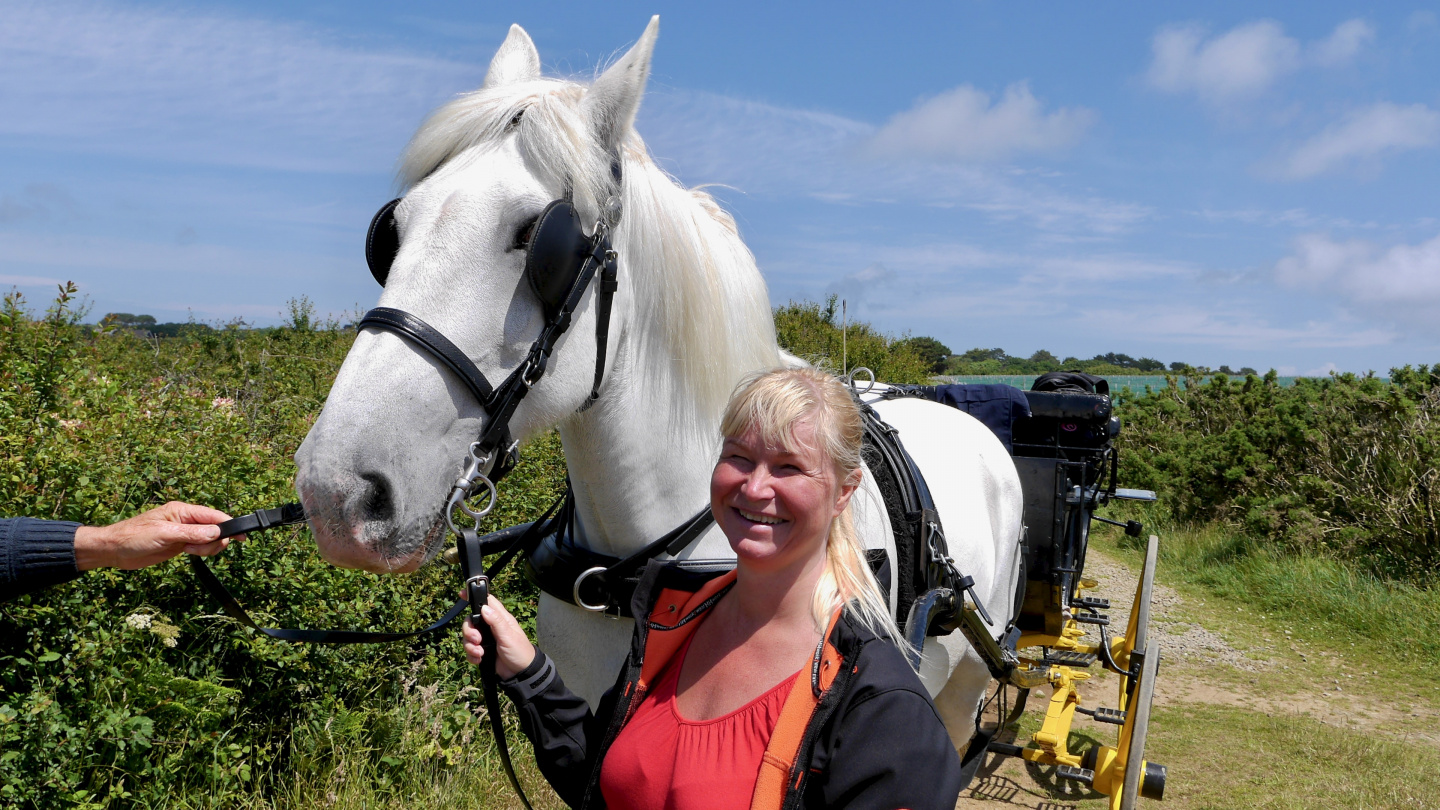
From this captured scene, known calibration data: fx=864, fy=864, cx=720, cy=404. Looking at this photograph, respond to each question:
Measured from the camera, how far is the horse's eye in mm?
1668

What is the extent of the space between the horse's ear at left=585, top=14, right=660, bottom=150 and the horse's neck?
1.56 feet

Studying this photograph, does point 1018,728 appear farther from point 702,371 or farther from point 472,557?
point 472,557

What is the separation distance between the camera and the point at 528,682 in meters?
1.58

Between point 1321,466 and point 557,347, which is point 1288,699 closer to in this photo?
point 1321,466

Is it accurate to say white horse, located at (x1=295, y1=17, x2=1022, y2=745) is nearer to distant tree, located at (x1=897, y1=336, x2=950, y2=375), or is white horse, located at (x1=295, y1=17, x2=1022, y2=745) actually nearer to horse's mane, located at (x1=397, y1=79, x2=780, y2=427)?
horse's mane, located at (x1=397, y1=79, x2=780, y2=427)

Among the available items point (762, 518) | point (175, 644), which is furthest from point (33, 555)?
point (762, 518)

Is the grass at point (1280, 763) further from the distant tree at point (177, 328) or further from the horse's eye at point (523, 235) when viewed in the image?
the distant tree at point (177, 328)

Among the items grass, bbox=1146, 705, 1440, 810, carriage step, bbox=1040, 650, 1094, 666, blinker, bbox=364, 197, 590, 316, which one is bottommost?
grass, bbox=1146, 705, 1440, 810

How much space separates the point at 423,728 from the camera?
3420mm

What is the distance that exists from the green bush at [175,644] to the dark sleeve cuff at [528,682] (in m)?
1.62

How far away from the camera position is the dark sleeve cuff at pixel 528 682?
1.57 metres

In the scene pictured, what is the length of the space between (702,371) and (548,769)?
90cm

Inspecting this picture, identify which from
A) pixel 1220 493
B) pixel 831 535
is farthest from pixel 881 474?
pixel 1220 493

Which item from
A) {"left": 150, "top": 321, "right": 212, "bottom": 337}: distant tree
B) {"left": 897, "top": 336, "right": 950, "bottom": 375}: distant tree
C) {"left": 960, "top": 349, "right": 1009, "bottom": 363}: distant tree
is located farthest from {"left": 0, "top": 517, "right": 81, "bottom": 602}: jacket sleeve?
{"left": 960, "top": 349, "right": 1009, "bottom": 363}: distant tree
